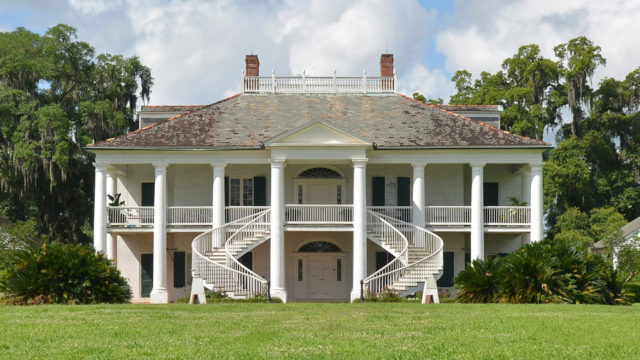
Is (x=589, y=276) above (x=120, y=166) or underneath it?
underneath

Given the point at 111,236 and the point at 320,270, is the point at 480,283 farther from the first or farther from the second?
the point at 111,236

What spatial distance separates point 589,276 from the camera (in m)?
21.3

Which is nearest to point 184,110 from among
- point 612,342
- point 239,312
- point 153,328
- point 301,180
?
point 301,180

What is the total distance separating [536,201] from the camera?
30.2m

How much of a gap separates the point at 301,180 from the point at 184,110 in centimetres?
775

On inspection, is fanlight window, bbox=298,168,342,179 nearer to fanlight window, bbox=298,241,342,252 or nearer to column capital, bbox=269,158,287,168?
fanlight window, bbox=298,241,342,252

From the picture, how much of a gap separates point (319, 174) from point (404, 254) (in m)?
6.33

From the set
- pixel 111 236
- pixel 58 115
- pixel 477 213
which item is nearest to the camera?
pixel 477 213

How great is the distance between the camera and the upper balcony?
30.2 metres

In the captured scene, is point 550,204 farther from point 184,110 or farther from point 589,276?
point 589,276

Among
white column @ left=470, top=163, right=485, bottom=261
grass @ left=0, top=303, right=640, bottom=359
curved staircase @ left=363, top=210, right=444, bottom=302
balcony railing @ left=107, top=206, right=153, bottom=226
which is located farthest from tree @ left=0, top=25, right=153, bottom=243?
grass @ left=0, top=303, right=640, bottom=359

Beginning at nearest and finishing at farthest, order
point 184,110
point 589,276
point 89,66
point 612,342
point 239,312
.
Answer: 1. point 612,342
2. point 239,312
3. point 589,276
4. point 184,110
5. point 89,66

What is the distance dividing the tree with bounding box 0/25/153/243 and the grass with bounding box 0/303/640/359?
911 inches

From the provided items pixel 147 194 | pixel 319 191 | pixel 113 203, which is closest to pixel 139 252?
pixel 147 194
